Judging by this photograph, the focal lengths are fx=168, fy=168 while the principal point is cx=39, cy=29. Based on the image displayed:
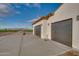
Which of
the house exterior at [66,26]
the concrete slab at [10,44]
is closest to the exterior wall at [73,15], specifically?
the house exterior at [66,26]

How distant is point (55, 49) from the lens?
745cm

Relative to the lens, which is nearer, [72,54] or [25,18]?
[72,54]

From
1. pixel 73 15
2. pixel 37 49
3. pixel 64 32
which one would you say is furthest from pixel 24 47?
pixel 73 15

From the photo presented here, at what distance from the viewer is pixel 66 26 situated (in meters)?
8.42

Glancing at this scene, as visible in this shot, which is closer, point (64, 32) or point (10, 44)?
point (10, 44)

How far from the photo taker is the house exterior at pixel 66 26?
7.52 m

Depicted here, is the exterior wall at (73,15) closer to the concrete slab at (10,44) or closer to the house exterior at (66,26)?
the house exterior at (66,26)

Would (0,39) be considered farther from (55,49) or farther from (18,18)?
(55,49)

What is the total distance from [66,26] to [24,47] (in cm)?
241

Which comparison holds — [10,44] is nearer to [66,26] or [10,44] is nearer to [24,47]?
[24,47]

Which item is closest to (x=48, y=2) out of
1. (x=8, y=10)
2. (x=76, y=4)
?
(x=76, y=4)

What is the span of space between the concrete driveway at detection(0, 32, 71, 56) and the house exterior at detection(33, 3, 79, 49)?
0.57 m

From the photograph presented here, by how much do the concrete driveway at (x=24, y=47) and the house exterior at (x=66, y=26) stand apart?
0.57 metres

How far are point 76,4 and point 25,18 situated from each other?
92.7 inches
